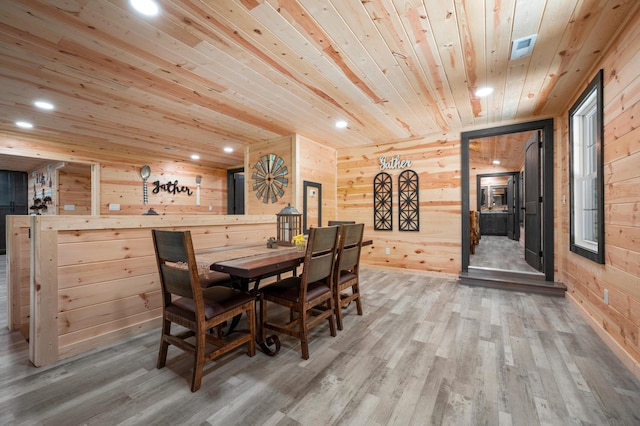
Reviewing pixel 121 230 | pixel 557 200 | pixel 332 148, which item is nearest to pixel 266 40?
pixel 121 230

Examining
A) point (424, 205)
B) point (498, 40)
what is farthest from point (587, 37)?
point (424, 205)

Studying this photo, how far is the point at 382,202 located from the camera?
196 inches

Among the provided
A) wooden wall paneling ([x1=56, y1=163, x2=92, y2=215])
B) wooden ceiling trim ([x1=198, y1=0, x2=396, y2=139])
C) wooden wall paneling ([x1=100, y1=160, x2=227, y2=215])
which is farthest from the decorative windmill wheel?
wooden wall paneling ([x1=56, y1=163, x2=92, y2=215])

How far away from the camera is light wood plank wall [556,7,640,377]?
184 centimetres

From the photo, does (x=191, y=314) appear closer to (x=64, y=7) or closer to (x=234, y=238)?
(x=234, y=238)

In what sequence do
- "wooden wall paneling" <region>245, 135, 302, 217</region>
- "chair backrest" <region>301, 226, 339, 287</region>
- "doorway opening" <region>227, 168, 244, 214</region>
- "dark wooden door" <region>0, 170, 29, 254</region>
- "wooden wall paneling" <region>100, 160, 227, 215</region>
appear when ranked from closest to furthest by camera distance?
"chair backrest" <region>301, 226, 339, 287</region> < "wooden wall paneling" <region>245, 135, 302, 217</region> < "wooden wall paneling" <region>100, 160, 227, 215</region> < "dark wooden door" <region>0, 170, 29, 254</region> < "doorway opening" <region>227, 168, 244, 214</region>

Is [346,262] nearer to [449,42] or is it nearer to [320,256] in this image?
[320,256]

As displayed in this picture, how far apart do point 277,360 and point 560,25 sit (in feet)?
10.2

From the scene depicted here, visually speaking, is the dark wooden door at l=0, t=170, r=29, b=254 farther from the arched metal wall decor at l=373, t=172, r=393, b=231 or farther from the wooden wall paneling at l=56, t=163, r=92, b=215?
the arched metal wall decor at l=373, t=172, r=393, b=231

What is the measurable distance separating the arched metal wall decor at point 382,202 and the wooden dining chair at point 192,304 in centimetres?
346

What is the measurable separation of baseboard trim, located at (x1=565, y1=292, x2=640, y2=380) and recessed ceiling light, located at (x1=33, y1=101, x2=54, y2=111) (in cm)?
581

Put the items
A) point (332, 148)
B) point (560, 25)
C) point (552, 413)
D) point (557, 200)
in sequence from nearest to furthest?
point (552, 413)
point (560, 25)
point (557, 200)
point (332, 148)

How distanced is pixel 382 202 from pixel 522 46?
3079 millimetres

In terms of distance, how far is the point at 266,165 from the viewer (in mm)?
4852
